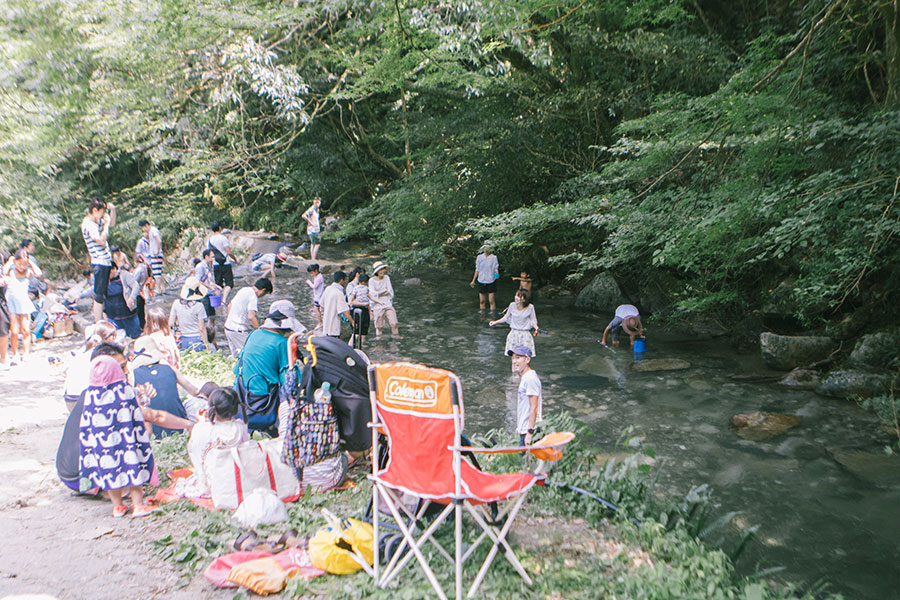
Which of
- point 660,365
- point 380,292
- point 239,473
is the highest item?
point 380,292

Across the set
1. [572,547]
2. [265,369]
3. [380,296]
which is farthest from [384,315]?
[572,547]

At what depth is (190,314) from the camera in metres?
10.0

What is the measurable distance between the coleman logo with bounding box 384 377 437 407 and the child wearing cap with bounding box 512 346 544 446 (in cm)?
271

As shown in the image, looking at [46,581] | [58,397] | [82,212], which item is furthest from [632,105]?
[82,212]

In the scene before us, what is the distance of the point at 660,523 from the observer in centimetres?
483

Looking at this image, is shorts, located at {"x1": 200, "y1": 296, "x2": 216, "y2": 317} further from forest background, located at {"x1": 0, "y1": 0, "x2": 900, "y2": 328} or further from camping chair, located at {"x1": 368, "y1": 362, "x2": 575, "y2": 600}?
camping chair, located at {"x1": 368, "y1": 362, "x2": 575, "y2": 600}

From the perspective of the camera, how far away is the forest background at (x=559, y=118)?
8.23m

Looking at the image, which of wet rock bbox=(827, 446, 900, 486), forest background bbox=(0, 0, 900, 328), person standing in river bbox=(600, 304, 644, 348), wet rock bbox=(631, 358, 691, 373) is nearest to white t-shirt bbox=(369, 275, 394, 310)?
forest background bbox=(0, 0, 900, 328)

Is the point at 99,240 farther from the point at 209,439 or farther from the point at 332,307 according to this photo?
the point at 209,439

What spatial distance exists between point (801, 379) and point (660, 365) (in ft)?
7.04

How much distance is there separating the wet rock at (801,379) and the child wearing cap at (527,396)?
18.8 ft

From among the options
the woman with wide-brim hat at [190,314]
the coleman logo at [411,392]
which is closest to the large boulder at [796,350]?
the coleman logo at [411,392]

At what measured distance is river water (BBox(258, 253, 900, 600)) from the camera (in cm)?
583

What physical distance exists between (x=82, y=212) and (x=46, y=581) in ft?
80.6
